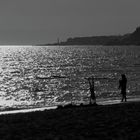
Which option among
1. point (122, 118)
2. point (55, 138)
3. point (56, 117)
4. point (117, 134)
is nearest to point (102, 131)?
point (117, 134)

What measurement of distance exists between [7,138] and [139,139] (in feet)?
13.3

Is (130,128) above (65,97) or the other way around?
above

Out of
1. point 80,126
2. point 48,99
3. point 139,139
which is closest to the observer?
point 139,139

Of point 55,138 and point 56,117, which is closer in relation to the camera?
Answer: point 55,138

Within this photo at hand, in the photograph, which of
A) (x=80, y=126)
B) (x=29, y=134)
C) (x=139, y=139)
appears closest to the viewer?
(x=139, y=139)

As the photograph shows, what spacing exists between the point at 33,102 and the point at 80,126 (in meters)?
33.7

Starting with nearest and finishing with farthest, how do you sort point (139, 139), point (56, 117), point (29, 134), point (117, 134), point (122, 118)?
point (139, 139), point (117, 134), point (29, 134), point (122, 118), point (56, 117)

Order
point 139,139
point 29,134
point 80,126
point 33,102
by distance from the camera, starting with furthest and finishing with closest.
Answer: point 33,102
point 80,126
point 29,134
point 139,139

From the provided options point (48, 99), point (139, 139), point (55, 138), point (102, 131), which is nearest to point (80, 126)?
point (102, 131)

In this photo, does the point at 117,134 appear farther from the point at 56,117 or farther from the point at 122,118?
the point at 56,117

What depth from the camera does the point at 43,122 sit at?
15438 millimetres

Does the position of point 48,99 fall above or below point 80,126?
below

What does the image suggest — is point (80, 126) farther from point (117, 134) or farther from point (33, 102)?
point (33, 102)

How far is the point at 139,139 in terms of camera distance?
436 inches
